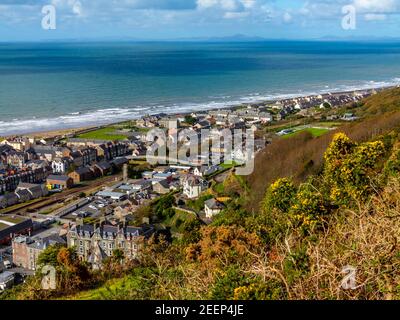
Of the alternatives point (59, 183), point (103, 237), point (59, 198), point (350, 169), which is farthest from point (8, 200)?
point (350, 169)

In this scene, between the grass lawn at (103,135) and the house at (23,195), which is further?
Answer: the grass lawn at (103,135)

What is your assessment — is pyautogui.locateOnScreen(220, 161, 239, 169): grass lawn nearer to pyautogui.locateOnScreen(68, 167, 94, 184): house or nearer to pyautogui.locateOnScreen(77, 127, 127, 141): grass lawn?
pyautogui.locateOnScreen(68, 167, 94, 184): house

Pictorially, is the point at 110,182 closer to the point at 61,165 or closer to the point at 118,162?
the point at 118,162

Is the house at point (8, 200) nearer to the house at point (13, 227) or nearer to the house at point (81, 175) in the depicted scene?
the house at point (13, 227)

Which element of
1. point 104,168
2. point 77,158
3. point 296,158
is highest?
point 296,158

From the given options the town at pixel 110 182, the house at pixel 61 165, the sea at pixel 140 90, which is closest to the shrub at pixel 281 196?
the town at pixel 110 182
